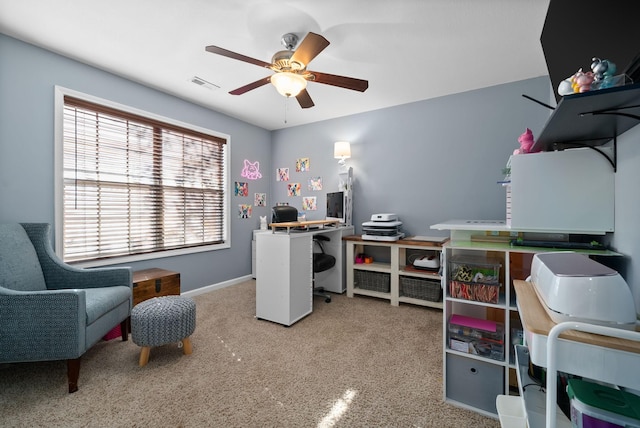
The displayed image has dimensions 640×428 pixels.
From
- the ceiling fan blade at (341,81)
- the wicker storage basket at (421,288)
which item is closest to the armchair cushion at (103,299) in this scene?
the ceiling fan blade at (341,81)

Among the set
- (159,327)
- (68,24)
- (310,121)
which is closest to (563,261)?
(159,327)

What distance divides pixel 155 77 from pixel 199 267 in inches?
87.9

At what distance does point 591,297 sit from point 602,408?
270 mm

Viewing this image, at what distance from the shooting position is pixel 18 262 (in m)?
1.86

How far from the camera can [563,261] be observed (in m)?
0.90

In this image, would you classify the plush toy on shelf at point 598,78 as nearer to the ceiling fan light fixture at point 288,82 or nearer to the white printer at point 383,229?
the ceiling fan light fixture at point 288,82

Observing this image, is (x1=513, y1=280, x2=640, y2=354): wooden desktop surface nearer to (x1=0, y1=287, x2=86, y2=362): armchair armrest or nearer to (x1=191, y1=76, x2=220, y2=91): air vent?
(x1=0, y1=287, x2=86, y2=362): armchair armrest

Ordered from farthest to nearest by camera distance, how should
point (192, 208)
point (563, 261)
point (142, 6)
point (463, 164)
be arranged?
1. point (192, 208)
2. point (463, 164)
3. point (142, 6)
4. point (563, 261)

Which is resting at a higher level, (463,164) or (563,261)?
(463,164)

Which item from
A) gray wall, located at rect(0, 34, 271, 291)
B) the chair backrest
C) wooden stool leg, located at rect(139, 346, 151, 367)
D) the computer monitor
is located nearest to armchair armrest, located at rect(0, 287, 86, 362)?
the chair backrest

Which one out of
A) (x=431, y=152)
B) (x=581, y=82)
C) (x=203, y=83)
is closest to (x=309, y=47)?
(x=581, y=82)

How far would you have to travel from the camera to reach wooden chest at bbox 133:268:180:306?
8.18 ft

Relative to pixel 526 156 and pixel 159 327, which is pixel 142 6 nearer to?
pixel 159 327

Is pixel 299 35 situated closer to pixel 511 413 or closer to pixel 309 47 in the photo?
pixel 309 47
